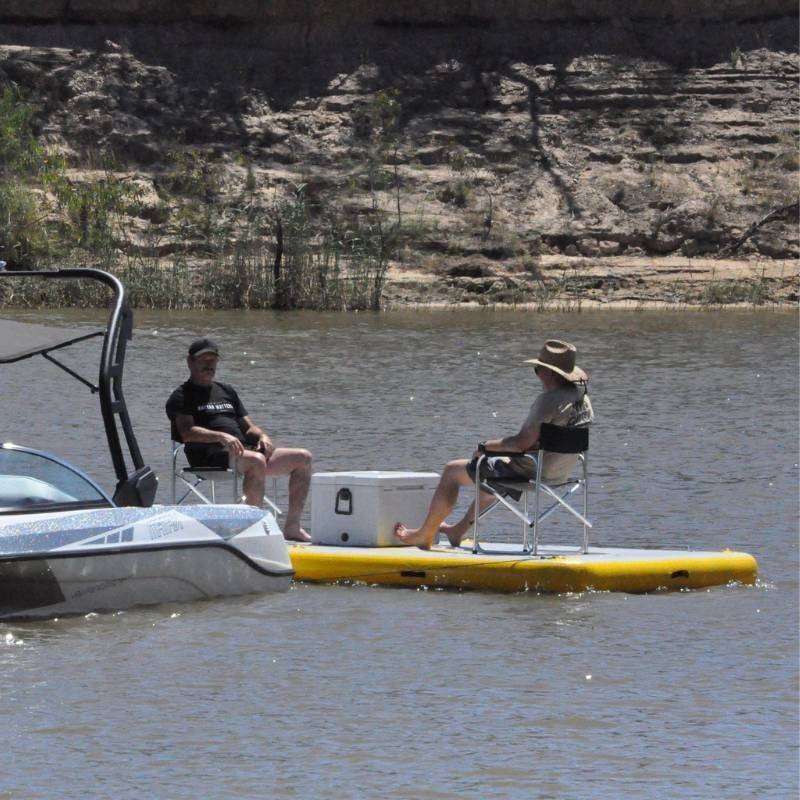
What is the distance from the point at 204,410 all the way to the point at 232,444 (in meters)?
0.44

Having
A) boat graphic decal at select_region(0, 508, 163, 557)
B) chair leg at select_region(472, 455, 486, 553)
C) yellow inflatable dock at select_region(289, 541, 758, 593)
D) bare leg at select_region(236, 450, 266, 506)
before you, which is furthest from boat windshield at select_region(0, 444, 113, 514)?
chair leg at select_region(472, 455, 486, 553)

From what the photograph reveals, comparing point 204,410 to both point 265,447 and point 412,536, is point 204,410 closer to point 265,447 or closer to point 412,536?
point 265,447

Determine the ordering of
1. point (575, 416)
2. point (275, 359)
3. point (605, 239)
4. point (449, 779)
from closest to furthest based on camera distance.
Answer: point (449, 779) → point (575, 416) → point (275, 359) → point (605, 239)

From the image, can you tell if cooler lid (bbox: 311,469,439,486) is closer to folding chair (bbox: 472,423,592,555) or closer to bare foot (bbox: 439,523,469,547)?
bare foot (bbox: 439,523,469,547)

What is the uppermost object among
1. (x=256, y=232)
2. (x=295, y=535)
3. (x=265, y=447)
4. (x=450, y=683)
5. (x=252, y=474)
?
(x=256, y=232)

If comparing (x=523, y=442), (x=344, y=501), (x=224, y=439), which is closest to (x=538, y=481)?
(x=523, y=442)

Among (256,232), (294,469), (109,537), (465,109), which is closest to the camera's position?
(109,537)

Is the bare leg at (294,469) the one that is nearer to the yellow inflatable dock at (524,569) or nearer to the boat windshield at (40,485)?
the yellow inflatable dock at (524,569)

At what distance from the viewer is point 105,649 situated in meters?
9.68

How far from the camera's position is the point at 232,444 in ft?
39.4

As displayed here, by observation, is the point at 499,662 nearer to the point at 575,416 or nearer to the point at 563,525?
the point at 575,416

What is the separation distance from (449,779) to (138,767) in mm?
1151

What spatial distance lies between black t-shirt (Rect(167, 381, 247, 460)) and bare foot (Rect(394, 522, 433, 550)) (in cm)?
117

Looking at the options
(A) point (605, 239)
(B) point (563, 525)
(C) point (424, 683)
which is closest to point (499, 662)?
(C) point (424, 683)
